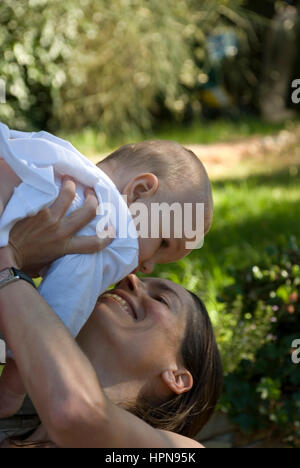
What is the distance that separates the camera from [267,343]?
3.18 metres

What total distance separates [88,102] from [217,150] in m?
1.88

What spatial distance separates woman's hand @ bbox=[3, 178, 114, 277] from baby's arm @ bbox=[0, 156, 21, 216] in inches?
3.3

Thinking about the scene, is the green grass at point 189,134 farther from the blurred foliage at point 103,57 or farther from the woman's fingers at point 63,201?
the woman's fingers at point 63,201

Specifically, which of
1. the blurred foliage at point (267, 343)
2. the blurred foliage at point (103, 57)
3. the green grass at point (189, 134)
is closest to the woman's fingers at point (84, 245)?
the blurred foliage at point (267, 343)

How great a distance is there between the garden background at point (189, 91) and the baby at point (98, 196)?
4.43ft

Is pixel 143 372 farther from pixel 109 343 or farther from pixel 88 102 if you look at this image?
pixel 88 102

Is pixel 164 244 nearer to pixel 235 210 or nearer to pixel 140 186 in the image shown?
pixel 140 186

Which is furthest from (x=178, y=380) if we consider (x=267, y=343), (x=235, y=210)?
(x=235, y=210)

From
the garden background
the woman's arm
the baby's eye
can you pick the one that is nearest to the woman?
the woman's arm

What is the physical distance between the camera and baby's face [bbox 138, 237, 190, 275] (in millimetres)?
2176

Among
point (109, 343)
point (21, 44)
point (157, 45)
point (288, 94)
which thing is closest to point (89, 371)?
point (109, 343)

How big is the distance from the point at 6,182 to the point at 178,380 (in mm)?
797

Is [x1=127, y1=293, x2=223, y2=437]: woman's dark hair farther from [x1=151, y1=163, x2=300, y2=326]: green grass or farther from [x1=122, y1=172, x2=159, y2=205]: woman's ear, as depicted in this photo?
[x1=151, y1=163, x2=300, y2=326]: green grass

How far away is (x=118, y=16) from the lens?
8.70 metres
